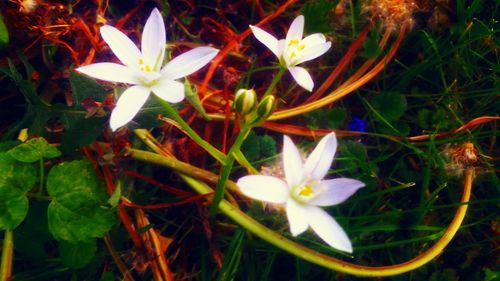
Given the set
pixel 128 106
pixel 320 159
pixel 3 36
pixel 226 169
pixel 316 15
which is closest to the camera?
pixel 128 106

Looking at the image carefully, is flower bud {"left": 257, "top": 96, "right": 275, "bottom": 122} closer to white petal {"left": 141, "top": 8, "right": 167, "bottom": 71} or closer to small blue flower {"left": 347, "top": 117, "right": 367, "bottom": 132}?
white petal {"left": 141, "top": 8, "right": 167, "bottom": 71}

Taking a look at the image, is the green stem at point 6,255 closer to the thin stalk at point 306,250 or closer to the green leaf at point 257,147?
the thin stalk at point 306,250

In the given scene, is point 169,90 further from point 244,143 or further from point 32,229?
point 32,229

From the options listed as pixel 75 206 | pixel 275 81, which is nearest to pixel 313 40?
pixel 275 81

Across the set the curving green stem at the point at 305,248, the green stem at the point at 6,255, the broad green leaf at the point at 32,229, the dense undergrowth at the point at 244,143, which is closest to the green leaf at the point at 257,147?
the dense undergrowth at the point at 244,143

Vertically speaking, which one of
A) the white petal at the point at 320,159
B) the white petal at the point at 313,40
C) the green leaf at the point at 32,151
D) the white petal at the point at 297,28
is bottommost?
the green leaf at the point at 32,151
